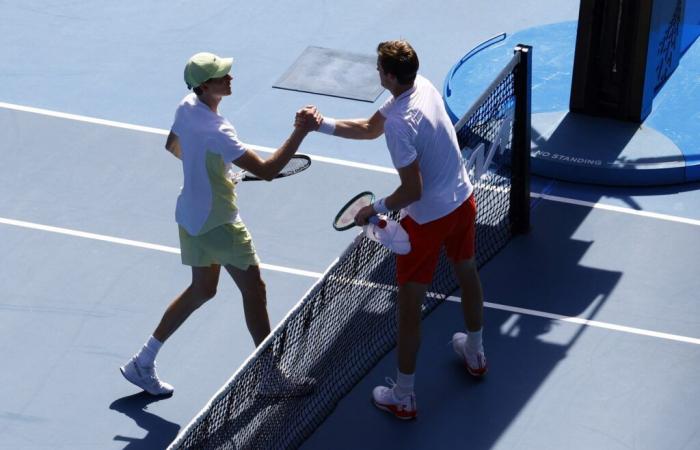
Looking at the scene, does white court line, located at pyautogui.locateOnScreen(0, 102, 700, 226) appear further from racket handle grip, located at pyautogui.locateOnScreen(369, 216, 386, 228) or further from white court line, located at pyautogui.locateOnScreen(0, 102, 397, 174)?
racket handle grip, located at pyautogui.locateOnScreen(369, 216, 386, 228)

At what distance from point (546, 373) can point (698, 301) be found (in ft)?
4.19

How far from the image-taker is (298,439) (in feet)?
23.0

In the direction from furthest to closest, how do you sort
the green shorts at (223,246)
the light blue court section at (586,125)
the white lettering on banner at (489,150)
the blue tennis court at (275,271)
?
the light blue court section at (586,125) → the white lettering on banner at (489,150) → the blue tennis court at (275,271) → the green shorts at (223,246)

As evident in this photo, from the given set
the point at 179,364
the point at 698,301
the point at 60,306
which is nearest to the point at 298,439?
the point at 179,364

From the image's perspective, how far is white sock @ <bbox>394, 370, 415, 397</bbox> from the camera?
23.1 ft

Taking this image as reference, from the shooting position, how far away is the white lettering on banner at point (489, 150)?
25.2ft

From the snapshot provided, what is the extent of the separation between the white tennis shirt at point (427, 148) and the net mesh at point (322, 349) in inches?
18.6

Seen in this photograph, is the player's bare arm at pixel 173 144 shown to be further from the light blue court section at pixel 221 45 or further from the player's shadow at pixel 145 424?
the light blue court section at pixel 221 45

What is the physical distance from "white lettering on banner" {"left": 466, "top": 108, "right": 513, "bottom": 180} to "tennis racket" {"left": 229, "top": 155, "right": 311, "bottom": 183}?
1.03m

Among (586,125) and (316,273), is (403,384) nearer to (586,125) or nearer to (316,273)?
(316,273)

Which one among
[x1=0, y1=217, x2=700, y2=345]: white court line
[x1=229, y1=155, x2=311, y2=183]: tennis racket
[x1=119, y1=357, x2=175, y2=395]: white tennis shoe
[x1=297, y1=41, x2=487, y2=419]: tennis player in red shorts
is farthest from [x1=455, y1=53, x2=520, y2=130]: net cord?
[x1=119, y1=357, x2=175, y2=395]: white tennis shoe

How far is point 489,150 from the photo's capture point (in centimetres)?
803

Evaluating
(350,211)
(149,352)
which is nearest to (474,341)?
(350,211)

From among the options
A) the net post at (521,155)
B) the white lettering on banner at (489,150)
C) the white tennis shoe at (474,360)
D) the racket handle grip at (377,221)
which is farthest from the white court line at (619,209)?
the racket handle grip at (377,221)
